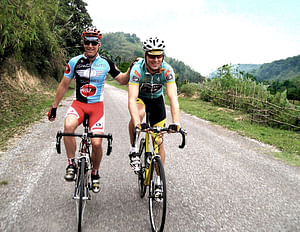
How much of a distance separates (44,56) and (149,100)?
70.3ft

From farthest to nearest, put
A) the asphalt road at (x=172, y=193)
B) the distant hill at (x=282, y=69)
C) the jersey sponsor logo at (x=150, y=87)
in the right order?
the distant hill at (x=282, y=69)
the jersey sponsor logo at (x=150, y=87)
the asphalt road at (x=172, y=193)

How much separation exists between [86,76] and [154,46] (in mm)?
1008

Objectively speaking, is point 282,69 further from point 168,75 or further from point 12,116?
point 168,75

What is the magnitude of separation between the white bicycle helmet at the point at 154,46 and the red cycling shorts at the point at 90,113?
40.5 inches

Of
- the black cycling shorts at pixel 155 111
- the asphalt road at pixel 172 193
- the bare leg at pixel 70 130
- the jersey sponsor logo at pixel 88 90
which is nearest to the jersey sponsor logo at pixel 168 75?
the black cycling shorts at pixel 155 111

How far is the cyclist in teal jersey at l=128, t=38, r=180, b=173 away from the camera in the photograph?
3.02 m

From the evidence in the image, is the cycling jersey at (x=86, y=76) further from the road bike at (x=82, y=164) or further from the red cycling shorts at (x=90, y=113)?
the road bike at (x=82, y=164)

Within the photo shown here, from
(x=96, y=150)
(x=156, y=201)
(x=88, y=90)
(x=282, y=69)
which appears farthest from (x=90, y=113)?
(x=282, y=69)

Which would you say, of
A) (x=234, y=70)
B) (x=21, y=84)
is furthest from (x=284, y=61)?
(x=21, y=84)

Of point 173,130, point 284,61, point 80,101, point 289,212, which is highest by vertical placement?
point 284,61

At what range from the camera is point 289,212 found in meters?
3.32

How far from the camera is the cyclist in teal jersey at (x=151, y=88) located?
3.02m

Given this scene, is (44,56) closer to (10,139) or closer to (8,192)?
(10,139)

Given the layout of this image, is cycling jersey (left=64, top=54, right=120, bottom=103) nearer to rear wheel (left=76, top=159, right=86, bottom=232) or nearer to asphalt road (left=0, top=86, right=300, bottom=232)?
rear wheel (left=76, top=159, right=86, bottom=232)
